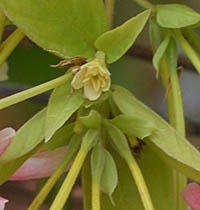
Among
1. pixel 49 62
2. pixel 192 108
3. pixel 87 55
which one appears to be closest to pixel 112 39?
pixel 87 55

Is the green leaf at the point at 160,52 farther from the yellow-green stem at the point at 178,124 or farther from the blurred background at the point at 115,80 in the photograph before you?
the blurred background at the point at 115,80

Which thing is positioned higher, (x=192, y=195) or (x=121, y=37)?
(x=121, y=37)

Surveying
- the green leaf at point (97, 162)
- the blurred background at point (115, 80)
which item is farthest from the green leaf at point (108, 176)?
the blurred background at point (115, 80)

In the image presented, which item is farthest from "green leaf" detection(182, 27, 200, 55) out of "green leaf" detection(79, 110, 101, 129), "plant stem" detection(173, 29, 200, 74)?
"green leaf" detection(79, 110, 101, 129)

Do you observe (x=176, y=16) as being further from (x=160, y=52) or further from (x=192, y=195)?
(x=192, y=195)

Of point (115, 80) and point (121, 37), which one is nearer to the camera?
point (121, 37)

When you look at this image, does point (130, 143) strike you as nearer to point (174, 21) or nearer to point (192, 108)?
point (174, 21)

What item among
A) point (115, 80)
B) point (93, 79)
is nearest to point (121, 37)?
point (93, 79)
